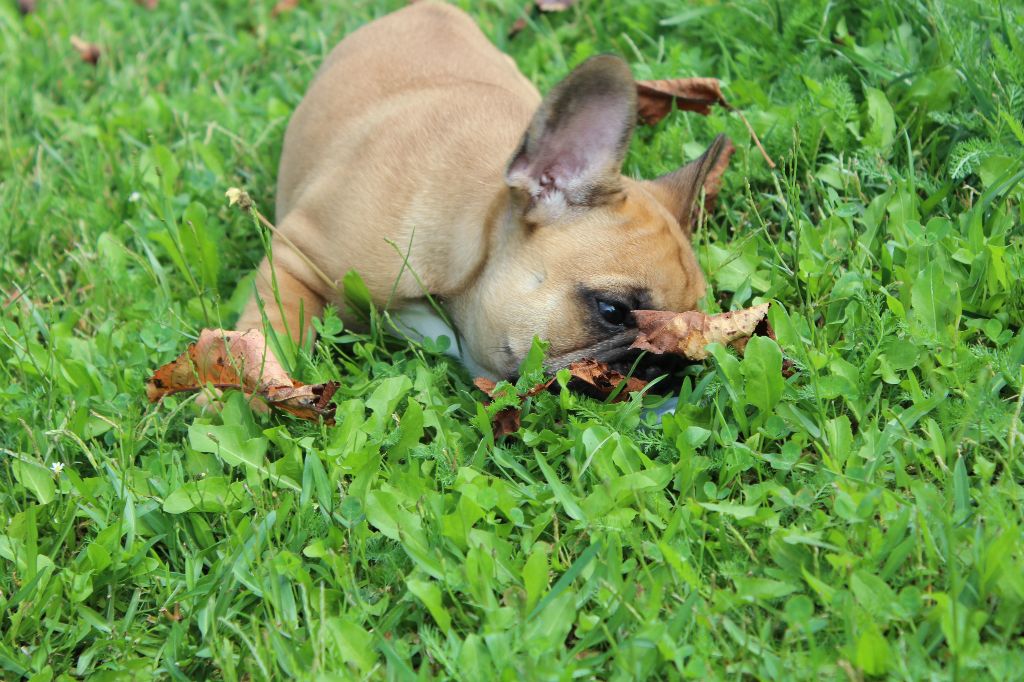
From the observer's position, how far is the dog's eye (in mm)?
3133

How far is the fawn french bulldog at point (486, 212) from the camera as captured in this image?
125 inches

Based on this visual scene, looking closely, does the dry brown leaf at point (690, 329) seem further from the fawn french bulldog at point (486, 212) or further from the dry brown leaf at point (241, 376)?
the dry brown leaf at point (241, 376)

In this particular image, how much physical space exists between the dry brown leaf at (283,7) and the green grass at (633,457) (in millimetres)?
2095

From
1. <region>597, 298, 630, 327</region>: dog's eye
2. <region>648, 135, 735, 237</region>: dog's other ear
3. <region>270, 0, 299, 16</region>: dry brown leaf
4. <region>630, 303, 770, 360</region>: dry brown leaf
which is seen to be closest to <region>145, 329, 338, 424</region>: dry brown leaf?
<region>597, 298, 630, 327</region>: dog's eye

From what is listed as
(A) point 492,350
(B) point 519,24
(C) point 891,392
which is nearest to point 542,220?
(A) point 492,350

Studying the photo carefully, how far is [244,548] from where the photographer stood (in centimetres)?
260

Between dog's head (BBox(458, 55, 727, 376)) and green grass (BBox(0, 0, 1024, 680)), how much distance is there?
0.25 metres

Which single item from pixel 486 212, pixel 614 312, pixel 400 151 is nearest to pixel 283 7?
pixel 400 151

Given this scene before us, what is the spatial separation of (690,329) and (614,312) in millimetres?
238

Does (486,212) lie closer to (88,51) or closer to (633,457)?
(633,457)

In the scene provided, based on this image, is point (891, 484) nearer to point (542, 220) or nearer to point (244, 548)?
point (542, 220)

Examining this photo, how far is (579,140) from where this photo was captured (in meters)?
3.28

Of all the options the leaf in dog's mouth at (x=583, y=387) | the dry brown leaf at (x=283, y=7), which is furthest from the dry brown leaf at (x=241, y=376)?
the dry brown leaf at (x=283, y=7)

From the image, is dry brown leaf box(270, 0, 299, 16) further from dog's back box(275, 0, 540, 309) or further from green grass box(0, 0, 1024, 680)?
green grass box(0, 0, 1024, 680)
